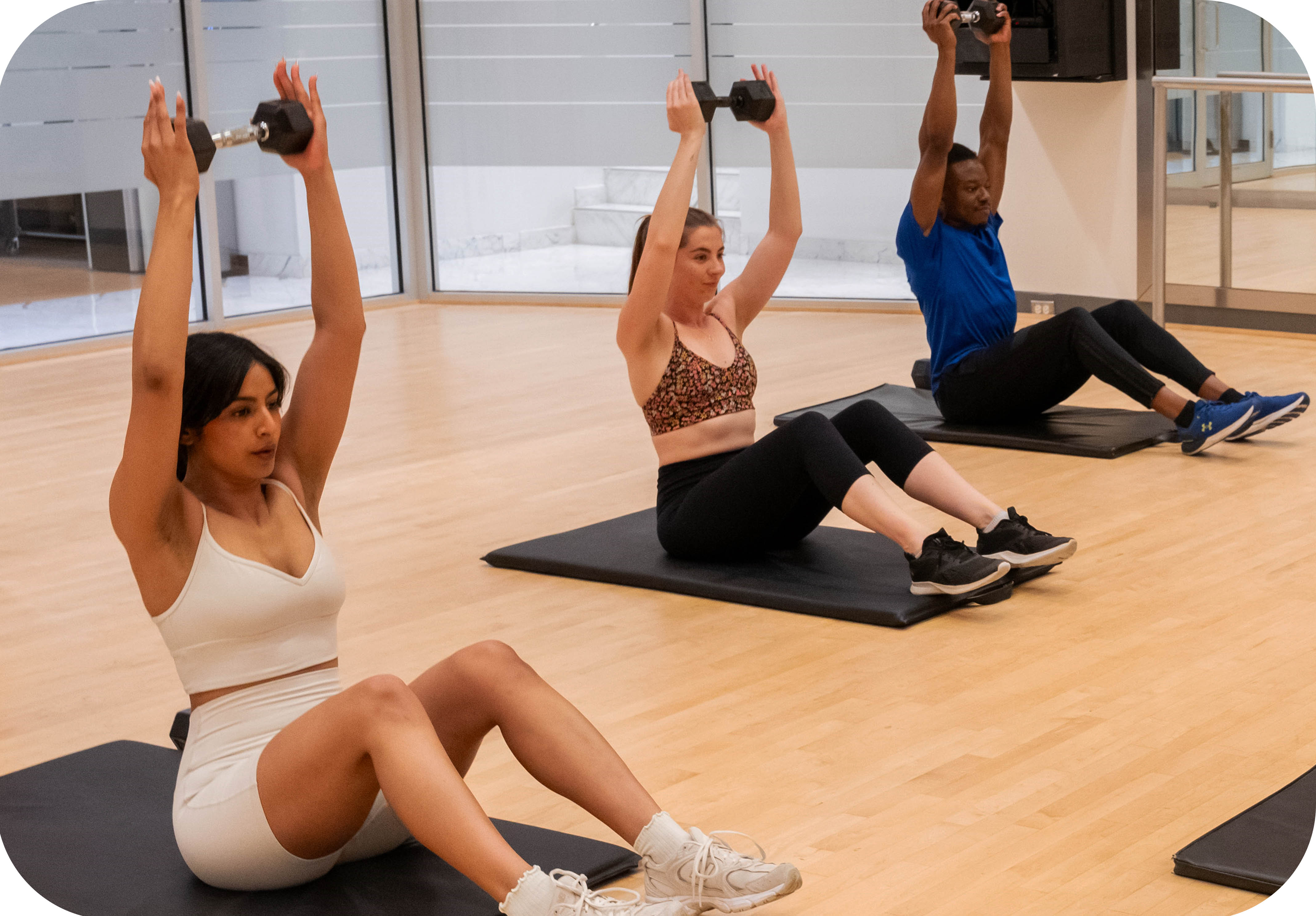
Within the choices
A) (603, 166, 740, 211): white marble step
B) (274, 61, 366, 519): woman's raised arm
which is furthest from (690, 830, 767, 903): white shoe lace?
(603, 166, 740, 211): white marble step

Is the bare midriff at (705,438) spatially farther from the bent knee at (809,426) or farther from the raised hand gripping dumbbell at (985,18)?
the raised hand gripping dumbbell at (985,18)

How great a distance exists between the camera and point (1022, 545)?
138 inches

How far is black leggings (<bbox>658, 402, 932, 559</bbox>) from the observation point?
3348mm

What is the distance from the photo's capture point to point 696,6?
778 centimetres

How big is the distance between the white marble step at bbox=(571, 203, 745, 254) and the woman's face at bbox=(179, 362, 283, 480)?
6033 millimetres

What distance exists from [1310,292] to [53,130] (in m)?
5.42

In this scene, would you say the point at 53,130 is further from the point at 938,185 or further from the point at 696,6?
the point at 938,185

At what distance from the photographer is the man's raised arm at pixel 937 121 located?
4.23 meters

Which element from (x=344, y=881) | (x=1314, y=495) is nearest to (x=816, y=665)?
(x=344, y=881)

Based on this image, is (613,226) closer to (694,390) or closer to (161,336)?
(694,390)

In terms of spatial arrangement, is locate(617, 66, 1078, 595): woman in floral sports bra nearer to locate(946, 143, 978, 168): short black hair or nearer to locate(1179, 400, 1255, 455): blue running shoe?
locate(946, 143, 978, 168): short black hair

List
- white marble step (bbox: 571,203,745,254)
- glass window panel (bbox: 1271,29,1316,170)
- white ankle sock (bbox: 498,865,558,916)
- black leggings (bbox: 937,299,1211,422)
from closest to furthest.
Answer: white ankle sock (bbox: 498,865,558,916)
black leggings (bbox: 937,299,1211,422)
glass window panel (bbox: 1271,29,1316,170)
white marble step (bbox: 571,203,745,254)

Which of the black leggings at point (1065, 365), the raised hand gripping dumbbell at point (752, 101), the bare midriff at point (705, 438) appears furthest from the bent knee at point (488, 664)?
the black leggings at point (1065, 365)

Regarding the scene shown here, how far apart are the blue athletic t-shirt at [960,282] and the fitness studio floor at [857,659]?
36cm
